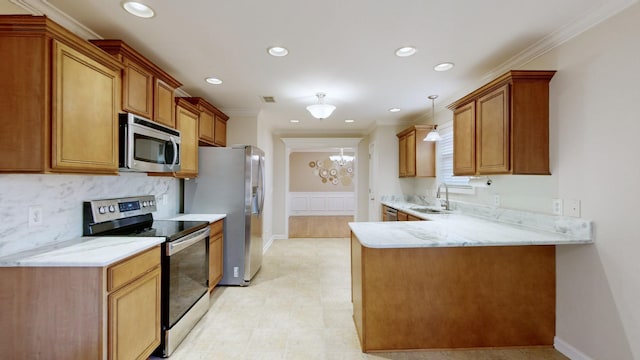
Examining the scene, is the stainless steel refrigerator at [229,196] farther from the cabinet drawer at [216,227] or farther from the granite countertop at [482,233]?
the granite countertop at [482,233]

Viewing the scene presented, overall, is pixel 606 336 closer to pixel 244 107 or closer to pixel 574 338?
pixel 574 338

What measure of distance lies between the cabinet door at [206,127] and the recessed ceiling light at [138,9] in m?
1.67

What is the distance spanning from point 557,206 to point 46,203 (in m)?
3.54

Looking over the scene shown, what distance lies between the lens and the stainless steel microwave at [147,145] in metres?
2.06

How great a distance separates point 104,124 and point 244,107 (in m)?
2.46

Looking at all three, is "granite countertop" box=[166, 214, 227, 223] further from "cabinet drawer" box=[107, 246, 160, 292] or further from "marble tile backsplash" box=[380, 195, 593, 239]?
"marble tile backsplash" box=[380, 195, 593, 239]

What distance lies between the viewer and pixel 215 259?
3227mm

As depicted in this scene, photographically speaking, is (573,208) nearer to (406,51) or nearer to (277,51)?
(406,51)

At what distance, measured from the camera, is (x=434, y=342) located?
2174 millimetres

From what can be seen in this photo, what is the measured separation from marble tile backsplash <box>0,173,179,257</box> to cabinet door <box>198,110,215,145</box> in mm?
1230

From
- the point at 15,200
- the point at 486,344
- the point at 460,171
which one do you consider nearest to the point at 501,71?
the point at 460,171

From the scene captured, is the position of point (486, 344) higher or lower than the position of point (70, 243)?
lower

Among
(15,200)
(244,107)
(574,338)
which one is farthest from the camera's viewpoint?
(244,107)

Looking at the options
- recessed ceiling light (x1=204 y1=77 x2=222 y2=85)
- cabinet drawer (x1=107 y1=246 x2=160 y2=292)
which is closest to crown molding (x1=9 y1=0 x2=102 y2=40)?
recessed ceiling light (x1=204 y1=77 x2=222 y2=85)
